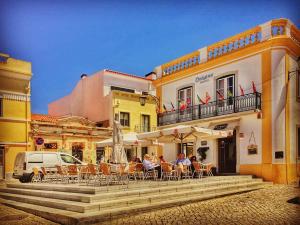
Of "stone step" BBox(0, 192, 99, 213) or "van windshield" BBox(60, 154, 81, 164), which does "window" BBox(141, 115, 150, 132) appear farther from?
"stone step" BBox(0, 192, 99, 213)

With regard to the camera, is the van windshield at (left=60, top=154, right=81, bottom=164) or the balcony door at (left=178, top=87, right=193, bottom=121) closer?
the van windshield at (left=60, top=154, right=81, bottom=164)

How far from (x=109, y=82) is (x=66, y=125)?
255 inches

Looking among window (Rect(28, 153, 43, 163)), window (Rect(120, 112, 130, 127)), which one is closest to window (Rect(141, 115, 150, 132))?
window (Rect(120, 112, 130, 127))

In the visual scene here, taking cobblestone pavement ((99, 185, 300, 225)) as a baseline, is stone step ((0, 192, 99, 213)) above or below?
above

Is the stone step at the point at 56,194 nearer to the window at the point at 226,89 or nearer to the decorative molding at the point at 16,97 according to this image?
the window at the point at 226,89

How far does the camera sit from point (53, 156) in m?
16.4

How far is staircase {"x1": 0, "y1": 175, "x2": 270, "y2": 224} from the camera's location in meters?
7.22

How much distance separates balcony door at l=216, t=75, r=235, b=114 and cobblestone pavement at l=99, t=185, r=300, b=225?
6605 millimetres

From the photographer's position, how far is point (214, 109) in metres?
16.5

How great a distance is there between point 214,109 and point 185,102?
2.26 m

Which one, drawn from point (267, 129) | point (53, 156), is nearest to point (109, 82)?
point (53, 156)

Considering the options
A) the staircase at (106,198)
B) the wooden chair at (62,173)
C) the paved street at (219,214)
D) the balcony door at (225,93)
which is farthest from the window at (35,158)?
the balcony door at (225,93)

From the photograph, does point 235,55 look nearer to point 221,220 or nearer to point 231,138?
point 231,138

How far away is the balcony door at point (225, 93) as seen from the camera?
15890 millimetres
